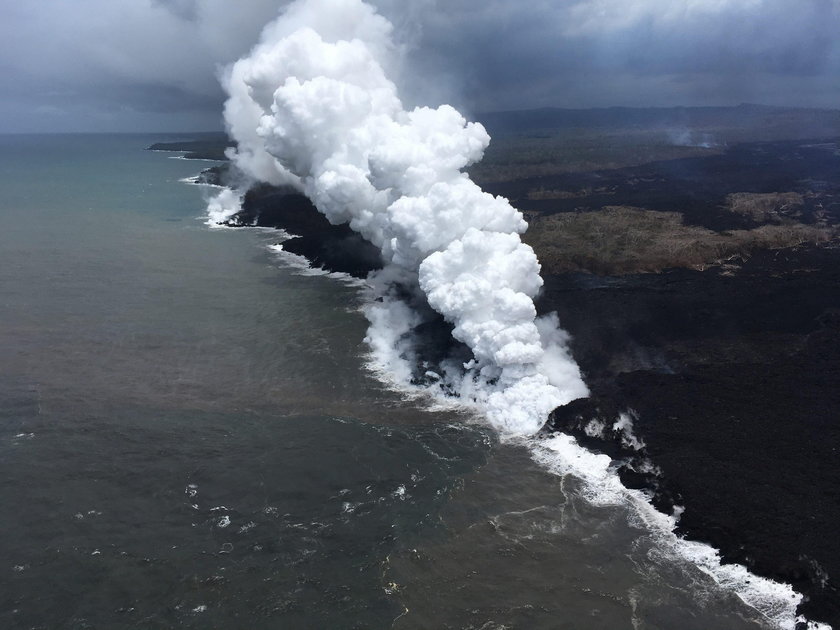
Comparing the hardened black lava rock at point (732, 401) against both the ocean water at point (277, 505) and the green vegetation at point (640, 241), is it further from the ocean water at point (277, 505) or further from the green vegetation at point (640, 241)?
the green vegetation at point (640, 241)

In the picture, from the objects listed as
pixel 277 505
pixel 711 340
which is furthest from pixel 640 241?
pixel 277 505

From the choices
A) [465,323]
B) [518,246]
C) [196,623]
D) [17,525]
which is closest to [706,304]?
[518,246]

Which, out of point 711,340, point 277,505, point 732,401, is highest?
point 711,340

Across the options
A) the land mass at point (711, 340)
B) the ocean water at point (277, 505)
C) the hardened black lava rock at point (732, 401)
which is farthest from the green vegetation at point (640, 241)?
the ocean water at point (277, 505)

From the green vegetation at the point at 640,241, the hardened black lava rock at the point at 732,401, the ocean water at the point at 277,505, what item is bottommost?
the ocean water at the point at 277,505

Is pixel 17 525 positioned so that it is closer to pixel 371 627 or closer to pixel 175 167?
pixel 371 627

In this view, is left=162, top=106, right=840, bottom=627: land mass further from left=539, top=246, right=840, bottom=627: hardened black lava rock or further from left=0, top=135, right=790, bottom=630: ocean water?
left=0, top=135, right=790, bottom=630: ocean water

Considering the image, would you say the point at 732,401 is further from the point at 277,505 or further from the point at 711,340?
the point at 277,505
